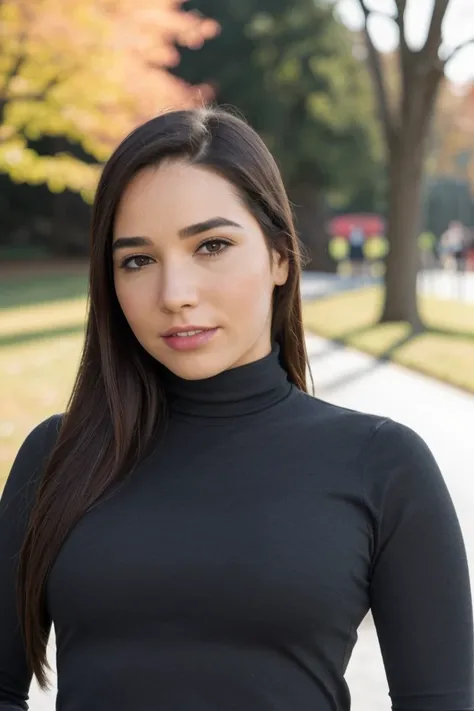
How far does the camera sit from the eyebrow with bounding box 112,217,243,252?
74.4 inches

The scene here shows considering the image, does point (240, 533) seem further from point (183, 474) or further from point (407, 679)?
point (407, 679)

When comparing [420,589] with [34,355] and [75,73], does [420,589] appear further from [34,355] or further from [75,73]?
[75,73]

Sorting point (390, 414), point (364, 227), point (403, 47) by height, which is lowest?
point (390, 414)

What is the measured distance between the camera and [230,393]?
2.04 metres

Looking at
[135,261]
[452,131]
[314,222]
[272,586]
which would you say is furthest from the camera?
[452,131]

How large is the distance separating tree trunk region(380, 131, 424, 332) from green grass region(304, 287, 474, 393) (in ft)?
1.37

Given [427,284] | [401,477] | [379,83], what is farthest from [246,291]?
[427,284]

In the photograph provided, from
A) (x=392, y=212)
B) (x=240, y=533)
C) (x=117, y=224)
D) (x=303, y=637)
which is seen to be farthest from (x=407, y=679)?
(x=392, y=212)

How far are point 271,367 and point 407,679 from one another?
0.64 metres

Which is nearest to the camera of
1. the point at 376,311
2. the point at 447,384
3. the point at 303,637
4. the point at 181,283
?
the point at 303,637

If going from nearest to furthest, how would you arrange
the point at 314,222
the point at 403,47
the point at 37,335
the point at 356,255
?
the point at 37,335 → the point at 403,47 → the point at 356,255 → the point at 314,222

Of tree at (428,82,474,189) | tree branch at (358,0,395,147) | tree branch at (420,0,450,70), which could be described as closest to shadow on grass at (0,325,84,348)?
tree branch at (358,0,395,147)

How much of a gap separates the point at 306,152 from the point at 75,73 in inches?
726

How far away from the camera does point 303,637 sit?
5.73 ft
